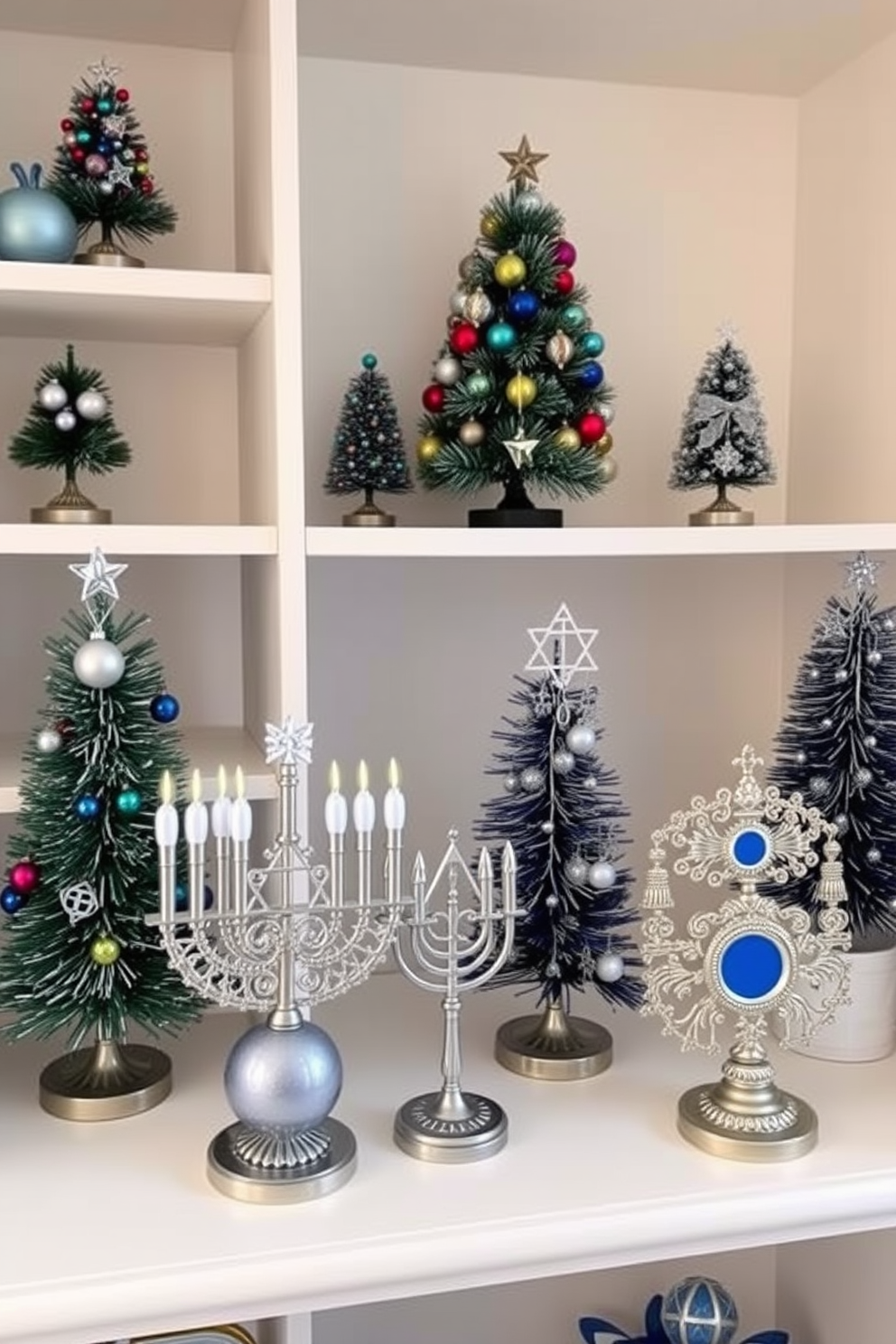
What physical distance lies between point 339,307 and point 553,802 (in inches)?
20.6

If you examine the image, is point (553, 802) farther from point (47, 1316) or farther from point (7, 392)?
point (7, 392)

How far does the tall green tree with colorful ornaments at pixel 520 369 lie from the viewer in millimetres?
1061

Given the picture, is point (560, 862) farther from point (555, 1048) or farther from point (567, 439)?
point (567, 439)

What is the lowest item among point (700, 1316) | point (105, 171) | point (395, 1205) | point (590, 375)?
point (700, 1316)

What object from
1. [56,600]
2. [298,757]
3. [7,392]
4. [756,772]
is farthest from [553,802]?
[7,392]

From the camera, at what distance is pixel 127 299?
0.95m

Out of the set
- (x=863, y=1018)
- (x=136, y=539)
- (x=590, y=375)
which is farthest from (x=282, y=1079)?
(x=590, y=375)

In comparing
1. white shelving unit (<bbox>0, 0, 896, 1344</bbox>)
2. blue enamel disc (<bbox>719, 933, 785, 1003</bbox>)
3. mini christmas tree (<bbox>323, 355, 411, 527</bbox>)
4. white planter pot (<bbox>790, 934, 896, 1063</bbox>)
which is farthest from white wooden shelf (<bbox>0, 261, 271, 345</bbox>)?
white planter pot (<bbox>790, 934, 896, 1063</bbox>)

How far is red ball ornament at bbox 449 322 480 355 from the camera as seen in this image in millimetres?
1066

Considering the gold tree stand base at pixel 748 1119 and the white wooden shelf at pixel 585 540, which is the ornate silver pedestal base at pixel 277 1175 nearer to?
the gold tree stand base at pixel 748 1119

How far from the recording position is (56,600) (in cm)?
118

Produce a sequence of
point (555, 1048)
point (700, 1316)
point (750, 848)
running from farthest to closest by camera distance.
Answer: point (700, 1316), point (555, 1048), point (750, 848)

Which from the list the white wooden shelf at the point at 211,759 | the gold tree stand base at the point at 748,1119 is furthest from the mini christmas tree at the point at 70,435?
the gold tree stand base at the point at 748,1119

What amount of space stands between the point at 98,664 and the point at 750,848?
0.48 meters
